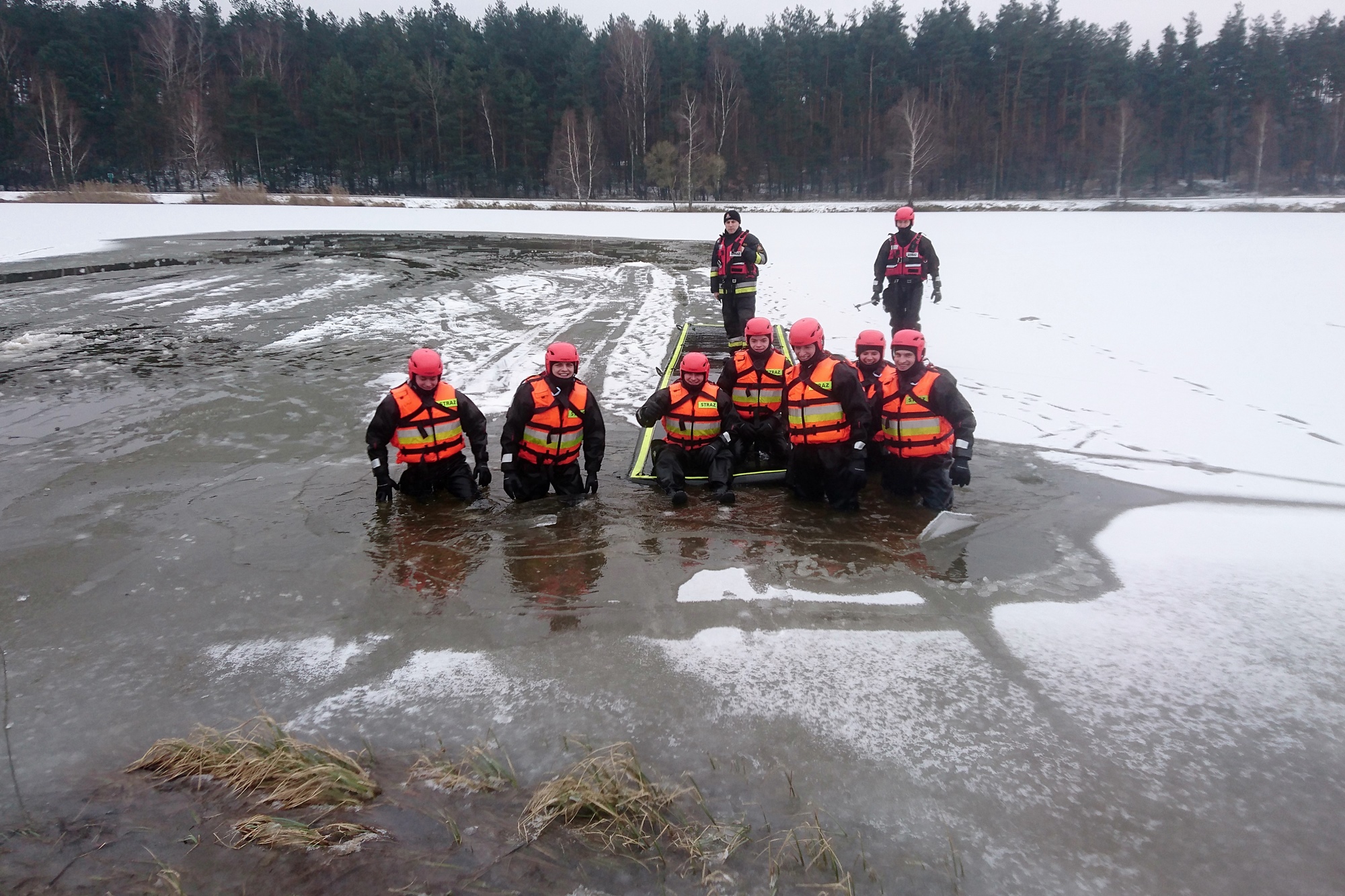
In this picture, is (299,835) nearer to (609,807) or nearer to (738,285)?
(609,807)

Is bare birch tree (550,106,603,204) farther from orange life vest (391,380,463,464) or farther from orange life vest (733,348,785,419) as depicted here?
orange life vest (391,380,463,464)

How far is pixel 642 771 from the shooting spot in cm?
290

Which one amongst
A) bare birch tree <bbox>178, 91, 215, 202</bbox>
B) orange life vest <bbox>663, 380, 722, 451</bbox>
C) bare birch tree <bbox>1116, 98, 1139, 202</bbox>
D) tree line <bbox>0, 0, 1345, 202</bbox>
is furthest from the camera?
tree line <bbox>0, 0, 1345, 202</bbox>

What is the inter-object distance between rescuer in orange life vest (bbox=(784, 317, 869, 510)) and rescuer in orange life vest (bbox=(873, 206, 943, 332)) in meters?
3.60

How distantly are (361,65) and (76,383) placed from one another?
66696 millimetres

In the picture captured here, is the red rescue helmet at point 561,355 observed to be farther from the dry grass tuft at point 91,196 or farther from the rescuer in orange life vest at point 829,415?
the dry grass tuft at point 91,196

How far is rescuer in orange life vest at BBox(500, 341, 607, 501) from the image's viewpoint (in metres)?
5.52

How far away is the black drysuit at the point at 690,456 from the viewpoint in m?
5.84

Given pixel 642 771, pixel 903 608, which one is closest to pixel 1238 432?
pixel 903 608

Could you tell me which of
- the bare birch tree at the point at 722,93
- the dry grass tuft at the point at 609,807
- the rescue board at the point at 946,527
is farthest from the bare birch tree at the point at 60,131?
the dry grass tuft at the point at 609,807

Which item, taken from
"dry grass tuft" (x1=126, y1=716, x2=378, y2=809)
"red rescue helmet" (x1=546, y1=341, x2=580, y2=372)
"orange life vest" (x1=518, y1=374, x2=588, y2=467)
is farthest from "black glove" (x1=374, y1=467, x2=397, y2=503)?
"dry grass tuft" (x1=126, y1=716, x2=378, y2=809)

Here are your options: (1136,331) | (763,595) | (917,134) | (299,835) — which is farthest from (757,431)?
(917,134)

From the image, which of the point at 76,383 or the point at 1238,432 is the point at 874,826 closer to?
the point at 1238,432

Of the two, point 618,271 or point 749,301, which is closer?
point 749,301
